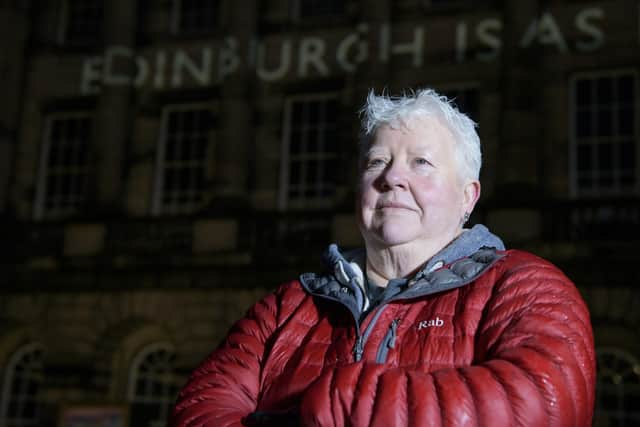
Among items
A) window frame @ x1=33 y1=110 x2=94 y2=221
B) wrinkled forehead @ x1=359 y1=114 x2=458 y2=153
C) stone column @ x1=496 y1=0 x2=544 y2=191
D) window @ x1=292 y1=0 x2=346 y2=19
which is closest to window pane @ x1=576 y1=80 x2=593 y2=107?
stone column @ x1=496 y1=0 x2=544 y2=191

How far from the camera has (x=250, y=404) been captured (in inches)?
92.4

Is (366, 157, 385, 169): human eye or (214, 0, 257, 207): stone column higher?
(214, 0, 257, 207): stone column

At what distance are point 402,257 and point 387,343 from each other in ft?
1.00

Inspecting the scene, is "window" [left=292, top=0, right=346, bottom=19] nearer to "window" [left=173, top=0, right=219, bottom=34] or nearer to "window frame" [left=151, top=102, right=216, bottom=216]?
"window" [left=173, top=0, right=219, bottom=34]

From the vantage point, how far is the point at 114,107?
19.4m

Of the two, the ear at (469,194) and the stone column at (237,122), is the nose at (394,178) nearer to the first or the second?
the ear at (469,194)

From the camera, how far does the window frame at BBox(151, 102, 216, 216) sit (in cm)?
1886

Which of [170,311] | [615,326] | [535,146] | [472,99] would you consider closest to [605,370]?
[615,326]

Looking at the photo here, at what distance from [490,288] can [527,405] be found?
0.42m

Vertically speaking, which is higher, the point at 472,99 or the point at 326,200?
the point at 472,99

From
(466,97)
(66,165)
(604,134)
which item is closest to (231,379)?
(604,134)

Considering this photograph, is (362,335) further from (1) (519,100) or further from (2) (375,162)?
(1) (519,100)

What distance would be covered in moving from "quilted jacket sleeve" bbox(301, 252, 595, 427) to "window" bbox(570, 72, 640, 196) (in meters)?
14.7

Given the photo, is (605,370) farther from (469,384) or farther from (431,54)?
(469,384)
